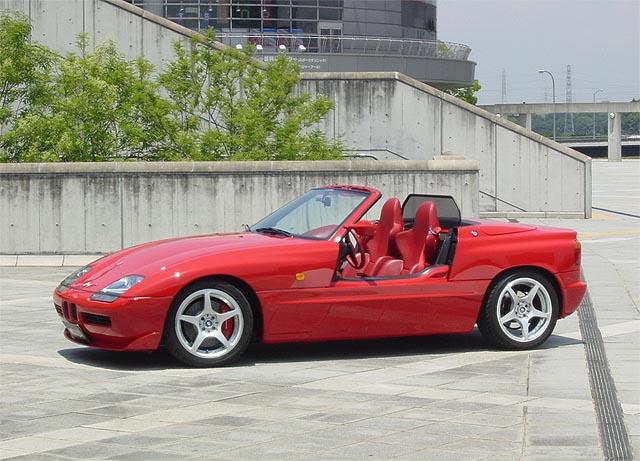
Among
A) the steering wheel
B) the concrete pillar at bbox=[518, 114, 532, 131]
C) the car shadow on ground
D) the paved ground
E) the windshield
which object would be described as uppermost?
the concrete pillar at bbox=[518, 114, 532, 131]

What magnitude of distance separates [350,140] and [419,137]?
5.51 ft

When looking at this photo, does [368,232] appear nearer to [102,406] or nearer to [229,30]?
[102,406]

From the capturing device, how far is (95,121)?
21953 millimetres

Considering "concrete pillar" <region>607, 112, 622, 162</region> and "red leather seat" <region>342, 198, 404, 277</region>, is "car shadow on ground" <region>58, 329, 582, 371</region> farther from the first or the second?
"concrete pillar" <region>607, 112, 622, 162</region>

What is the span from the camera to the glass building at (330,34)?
49.9 m

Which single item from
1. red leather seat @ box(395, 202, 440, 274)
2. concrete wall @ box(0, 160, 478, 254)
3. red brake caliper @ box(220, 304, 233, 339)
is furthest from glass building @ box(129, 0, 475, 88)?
red brake caliper @ box(220, 304, 233, 339)

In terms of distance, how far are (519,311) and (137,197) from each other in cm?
1009

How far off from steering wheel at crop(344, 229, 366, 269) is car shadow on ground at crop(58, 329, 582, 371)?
728 mm

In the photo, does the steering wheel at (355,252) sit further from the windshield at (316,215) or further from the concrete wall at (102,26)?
the concrete wall at (102,26)

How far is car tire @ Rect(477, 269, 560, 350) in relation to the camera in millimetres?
10281

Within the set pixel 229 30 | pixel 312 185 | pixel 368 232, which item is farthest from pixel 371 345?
pixel 229 30

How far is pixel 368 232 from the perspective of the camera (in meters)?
10.5

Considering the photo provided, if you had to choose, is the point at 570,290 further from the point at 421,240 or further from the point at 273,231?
the point at 273,231

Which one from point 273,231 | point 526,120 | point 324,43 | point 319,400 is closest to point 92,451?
point 319,400
